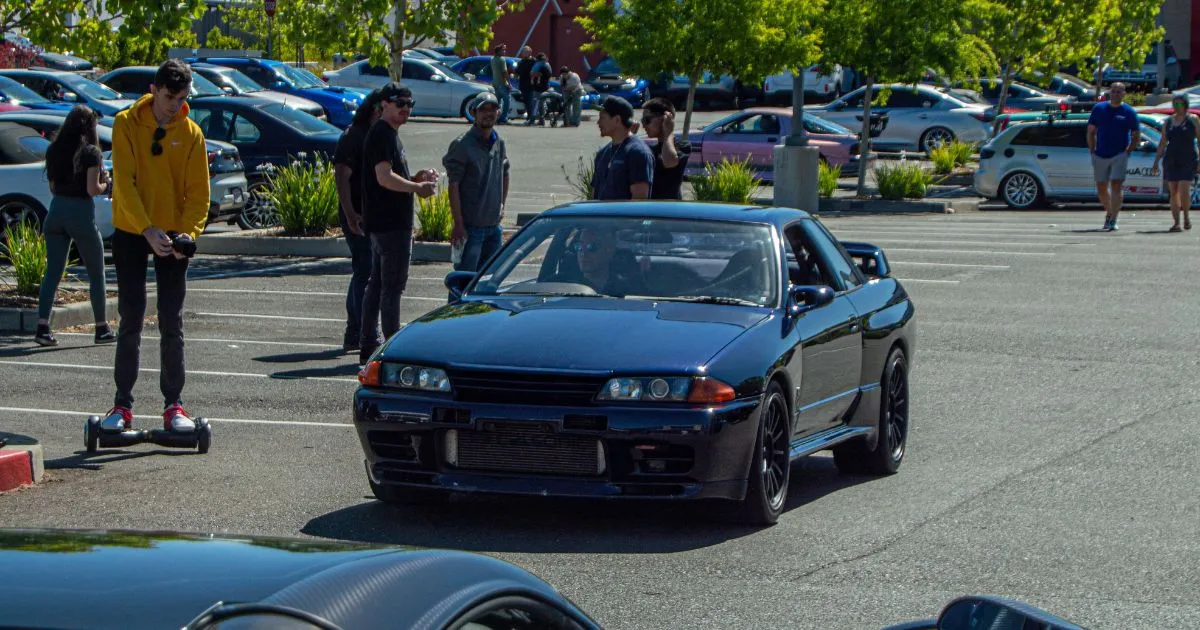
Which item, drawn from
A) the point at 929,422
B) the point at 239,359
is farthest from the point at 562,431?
the point at 239,359

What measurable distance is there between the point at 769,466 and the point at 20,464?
11.5 feet

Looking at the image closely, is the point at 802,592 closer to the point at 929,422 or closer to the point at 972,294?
the point at 929,422

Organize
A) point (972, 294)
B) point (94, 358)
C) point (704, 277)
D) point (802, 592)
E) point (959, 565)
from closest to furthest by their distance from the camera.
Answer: point (802, 592) → point (959, 565) → point (704, 277) → point (94, 358) → point (972, 294)

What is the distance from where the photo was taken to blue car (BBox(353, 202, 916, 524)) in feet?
23.8

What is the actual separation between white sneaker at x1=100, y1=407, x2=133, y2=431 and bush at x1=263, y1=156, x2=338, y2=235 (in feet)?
37.1

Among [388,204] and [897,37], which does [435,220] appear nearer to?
[388,204]

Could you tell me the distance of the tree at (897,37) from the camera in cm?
2906

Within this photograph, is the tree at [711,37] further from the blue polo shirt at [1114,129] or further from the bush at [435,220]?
the bush at [435,220]

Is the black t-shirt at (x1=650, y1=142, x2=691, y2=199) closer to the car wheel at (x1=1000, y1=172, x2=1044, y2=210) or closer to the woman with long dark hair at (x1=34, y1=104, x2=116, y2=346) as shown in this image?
the woman with long dark hair at (x1=34, y1=104, x2=116, y2=346)

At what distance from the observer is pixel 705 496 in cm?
736

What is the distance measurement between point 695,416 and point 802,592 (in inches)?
38.8

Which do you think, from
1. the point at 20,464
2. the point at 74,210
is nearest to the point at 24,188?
the point at 74,210

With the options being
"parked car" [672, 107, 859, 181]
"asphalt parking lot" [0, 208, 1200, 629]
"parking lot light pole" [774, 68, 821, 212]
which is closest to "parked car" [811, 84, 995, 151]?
"parked car" [672, 107, 859, 181]

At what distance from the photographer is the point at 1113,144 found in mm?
23438
